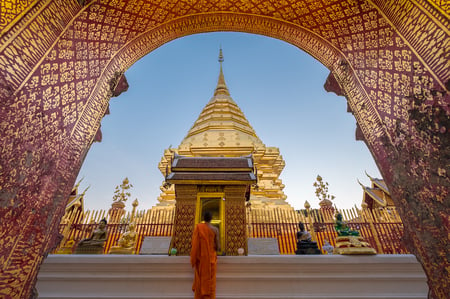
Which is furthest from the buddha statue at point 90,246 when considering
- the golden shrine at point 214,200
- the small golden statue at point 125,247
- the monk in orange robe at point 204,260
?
the monk in orange robe at point 204,260

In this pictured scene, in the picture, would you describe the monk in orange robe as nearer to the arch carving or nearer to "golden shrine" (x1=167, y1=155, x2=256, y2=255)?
"golden shrine" (x1=167, y1=155, x2=256, y2=255)

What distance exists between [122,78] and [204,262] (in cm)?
385

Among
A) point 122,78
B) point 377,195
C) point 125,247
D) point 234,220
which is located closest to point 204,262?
point 234,220

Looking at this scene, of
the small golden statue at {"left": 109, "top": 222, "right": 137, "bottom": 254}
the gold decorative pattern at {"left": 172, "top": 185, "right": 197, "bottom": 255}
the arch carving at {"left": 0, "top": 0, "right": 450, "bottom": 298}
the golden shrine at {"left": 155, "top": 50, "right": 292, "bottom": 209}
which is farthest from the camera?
the golden shrine at {"left": 155, "top": 50, "right": 292, "bottom": 209}

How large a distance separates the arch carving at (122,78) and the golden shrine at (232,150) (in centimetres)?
466

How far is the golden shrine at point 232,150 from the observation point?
9246mm

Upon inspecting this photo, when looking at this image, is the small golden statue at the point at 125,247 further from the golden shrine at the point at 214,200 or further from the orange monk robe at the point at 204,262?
the orange monk robe at the point at 204,262

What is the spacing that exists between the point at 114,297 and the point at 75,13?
13.5 ft

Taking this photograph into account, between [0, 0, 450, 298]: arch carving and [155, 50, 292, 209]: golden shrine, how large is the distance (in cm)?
466

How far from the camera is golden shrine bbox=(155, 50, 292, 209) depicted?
9.25m

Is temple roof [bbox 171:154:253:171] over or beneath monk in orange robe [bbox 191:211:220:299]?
over

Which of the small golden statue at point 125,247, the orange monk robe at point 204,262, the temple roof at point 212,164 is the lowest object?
the orange monk robe at point 204,262

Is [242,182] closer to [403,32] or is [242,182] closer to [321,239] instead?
[403,32]

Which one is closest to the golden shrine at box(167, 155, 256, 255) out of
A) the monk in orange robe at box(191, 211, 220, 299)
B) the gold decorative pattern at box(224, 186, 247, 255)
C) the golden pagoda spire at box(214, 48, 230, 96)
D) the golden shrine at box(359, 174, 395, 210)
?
the gold decorative pattern at box(224, 186, 247, 255)
